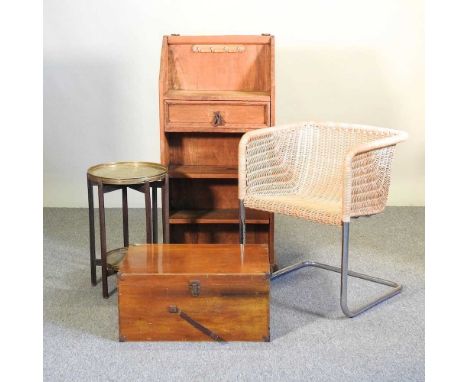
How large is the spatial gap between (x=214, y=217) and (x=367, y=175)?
3.10 feet

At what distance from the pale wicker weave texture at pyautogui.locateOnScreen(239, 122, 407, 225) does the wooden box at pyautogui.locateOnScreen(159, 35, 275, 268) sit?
198 millimetres

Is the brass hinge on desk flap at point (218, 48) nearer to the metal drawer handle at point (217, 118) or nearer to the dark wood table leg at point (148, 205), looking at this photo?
the metal drawer handle at point (217, 118)

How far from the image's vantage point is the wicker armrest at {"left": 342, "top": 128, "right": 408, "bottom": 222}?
10.4 feet

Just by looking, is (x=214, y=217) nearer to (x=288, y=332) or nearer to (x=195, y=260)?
(x=195, y=260)

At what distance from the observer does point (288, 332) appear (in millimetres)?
3145

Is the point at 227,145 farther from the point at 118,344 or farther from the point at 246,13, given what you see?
the point at 118,344

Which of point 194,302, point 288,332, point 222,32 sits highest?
point 222,32

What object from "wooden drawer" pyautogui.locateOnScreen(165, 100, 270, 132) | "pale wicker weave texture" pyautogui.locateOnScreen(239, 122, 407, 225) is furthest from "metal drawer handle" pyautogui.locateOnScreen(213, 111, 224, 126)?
"pale wicker weave texture" pyautogui.locateOnScreen(239, 122, 407, 225)

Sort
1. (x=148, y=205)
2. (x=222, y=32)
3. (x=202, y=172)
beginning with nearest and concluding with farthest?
(x=148, y=205)
(x=202, y=172)
(x=222, y=32)

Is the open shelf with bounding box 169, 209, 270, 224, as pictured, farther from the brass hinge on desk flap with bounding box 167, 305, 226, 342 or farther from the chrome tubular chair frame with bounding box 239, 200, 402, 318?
the brass hinge on desk flap with bounding box 167, 305, 226, 342

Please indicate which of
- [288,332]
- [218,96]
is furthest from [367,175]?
[218,96]

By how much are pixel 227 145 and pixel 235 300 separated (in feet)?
4.32

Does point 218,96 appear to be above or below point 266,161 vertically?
above

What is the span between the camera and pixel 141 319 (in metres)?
3.03
